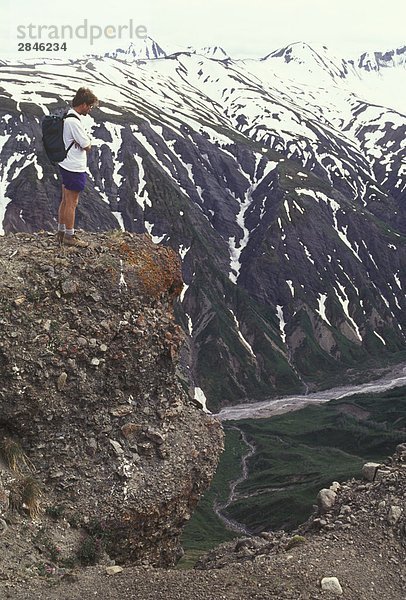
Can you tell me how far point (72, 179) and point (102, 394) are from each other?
7.00 meters

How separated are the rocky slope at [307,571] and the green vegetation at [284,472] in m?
80.0

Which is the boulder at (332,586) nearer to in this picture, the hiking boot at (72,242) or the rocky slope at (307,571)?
the rocky slope at (307,571)

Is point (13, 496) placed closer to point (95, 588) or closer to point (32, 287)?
point (95, 588)

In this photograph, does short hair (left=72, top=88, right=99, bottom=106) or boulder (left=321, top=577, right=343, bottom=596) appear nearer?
boulder (left=321, top=577, right=343, bottom=596)

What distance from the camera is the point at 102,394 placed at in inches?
744

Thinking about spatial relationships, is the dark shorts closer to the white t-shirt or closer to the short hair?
the white t-shirt

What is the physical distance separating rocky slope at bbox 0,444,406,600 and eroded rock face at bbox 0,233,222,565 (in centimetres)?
267

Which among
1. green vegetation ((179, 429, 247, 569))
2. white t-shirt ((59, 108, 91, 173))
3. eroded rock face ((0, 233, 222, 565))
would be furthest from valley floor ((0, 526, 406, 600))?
green vegetation ((179, 429, 247, 569))

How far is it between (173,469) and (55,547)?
187 inches

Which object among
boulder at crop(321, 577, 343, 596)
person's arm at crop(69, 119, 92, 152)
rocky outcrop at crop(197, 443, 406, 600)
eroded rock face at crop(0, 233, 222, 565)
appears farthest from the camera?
person's arm at crop(69, 119, 92, 152)

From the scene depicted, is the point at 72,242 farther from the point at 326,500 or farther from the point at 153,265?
the point at 326,500

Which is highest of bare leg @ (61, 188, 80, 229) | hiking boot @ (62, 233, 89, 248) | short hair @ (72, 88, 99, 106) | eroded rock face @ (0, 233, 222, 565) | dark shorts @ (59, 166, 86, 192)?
short hair @ (72, 88, 99, 106)

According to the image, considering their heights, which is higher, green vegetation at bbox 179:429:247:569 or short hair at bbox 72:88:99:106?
short hair at bbox 72:88:99:106

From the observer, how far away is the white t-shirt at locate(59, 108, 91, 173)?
17.8 metres
